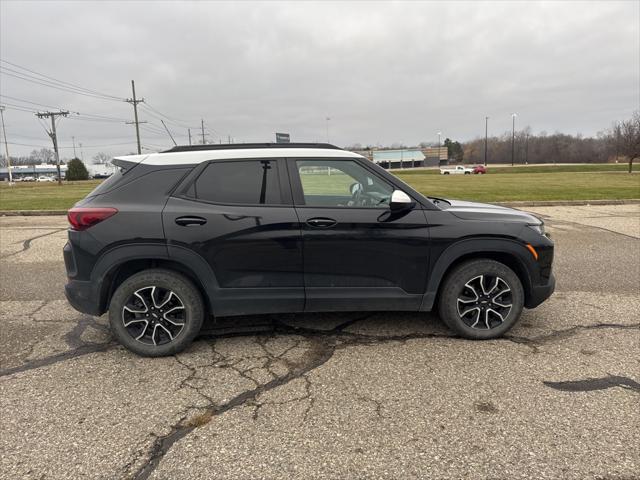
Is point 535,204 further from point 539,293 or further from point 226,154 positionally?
point 226,154

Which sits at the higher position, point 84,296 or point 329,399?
point 84,296

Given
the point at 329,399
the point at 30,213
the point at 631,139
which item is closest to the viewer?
the point at 329,399

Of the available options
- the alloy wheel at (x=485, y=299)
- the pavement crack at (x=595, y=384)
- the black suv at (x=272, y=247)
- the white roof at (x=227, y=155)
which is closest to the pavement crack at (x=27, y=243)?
the black suv at (x=272, y=247)

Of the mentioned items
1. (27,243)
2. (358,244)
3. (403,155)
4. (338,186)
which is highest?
(403,155)

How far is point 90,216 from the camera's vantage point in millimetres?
3295

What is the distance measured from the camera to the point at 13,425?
2564 millimetres

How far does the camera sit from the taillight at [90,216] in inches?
130

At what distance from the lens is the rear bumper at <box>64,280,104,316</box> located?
3.37 m

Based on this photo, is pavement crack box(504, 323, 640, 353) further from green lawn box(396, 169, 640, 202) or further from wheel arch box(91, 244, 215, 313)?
green lawn box(396, 169, 640, 202)

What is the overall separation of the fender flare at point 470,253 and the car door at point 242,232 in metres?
1.12

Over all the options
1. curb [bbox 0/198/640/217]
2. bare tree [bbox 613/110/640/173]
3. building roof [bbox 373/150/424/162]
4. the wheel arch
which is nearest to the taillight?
the wheel arch

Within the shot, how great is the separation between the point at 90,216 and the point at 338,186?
2.08 metres

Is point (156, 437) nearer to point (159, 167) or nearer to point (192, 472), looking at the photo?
point (192, 472)

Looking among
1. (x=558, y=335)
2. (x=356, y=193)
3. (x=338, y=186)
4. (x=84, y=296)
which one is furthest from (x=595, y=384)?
(x=84, y=296)
